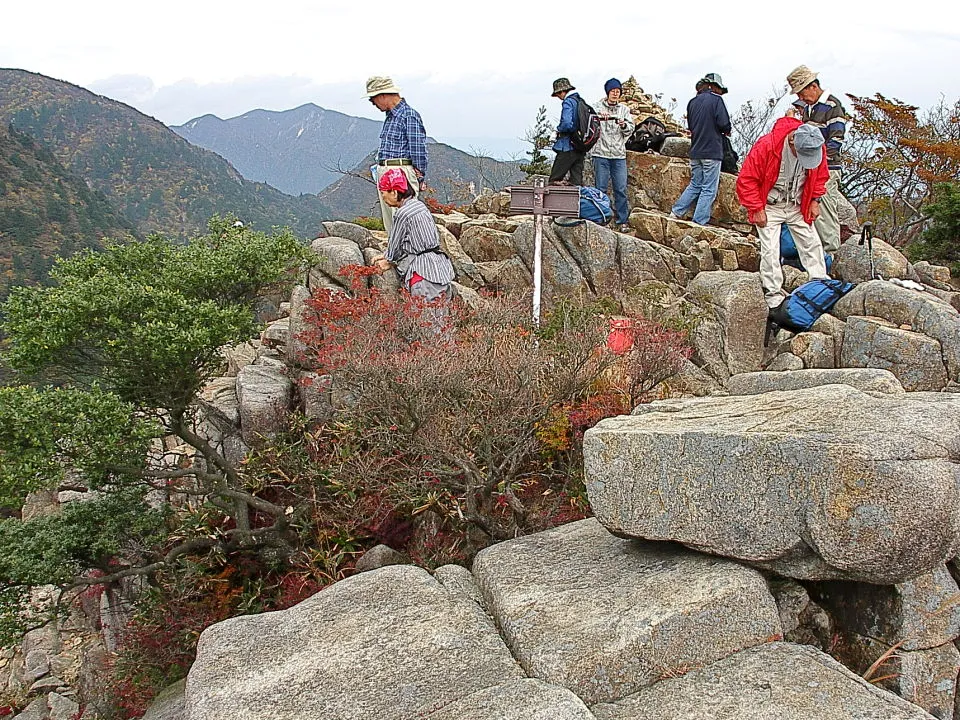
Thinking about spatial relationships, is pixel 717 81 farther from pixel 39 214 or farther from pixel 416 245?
pixel 39 214

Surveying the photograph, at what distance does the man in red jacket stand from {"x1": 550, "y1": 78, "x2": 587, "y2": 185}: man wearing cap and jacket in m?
3.69

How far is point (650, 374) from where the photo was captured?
7852 mm

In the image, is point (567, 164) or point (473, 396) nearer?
point (473, 396)

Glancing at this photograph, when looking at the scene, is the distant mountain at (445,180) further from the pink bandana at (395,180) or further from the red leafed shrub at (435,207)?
the pink bandana at (395,180)

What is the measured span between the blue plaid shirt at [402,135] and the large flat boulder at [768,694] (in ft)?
25.7

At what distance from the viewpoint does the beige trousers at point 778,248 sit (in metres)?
9.03

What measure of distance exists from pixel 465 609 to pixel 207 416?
5417 mm

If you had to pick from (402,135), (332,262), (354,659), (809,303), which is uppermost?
(402,135)

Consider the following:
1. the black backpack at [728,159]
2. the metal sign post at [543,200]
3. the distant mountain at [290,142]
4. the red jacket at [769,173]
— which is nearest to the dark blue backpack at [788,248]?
the red jacket at [769,173]

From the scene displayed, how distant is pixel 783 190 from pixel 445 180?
13.9 meters

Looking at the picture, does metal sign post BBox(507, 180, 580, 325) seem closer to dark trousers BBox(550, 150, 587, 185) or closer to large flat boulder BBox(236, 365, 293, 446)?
dark trousers BBox(550, 150, 587, 185)

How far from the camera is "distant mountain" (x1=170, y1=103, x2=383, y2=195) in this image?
153125 millimetres

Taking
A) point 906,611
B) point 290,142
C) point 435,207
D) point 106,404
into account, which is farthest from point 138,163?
point 906,611

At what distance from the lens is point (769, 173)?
28.7ft
